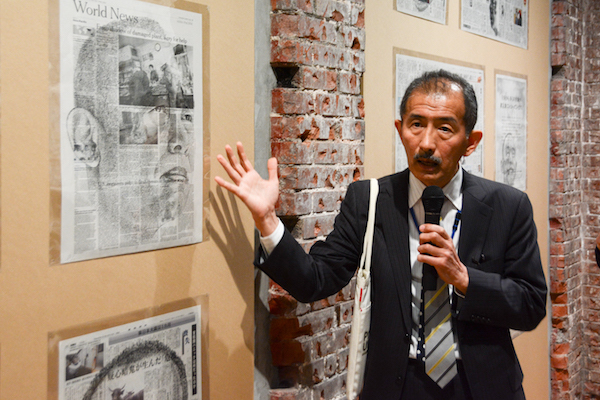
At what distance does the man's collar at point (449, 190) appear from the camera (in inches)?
73.2

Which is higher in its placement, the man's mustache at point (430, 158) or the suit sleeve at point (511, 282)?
the man's mustache at point (430, 158)

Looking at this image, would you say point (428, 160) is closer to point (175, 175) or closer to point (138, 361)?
point (175, 175)

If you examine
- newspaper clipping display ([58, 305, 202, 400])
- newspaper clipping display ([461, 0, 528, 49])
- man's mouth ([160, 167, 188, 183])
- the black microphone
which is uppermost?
newspaper clipping display ([461, 0, 528, 49])

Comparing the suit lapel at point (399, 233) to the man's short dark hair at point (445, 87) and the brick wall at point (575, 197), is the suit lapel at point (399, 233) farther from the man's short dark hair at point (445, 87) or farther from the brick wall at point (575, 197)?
the brick wall at point (575, 197)

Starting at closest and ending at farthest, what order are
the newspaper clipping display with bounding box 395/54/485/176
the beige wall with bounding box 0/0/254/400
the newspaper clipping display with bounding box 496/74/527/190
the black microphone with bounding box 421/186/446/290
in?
the beige wall with bounding box 0/0/254/400
the black microphone with bounding box 421/186/446/290
the newspaper clipping display with bounding box 395/54/485/176
the newspaper clipping display with bounding box 496/74/527/190

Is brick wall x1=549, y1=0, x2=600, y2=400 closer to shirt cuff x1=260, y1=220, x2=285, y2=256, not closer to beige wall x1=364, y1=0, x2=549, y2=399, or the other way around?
beige wall x1=364, y1=0, x2=549, y2=399

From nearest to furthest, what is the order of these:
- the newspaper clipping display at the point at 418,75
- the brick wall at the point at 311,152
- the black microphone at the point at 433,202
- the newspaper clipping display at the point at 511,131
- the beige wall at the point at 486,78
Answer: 1. the black microphone at the point at 433,202
2. the brick wall at the point at 311,152
3. the beige wall at the point at 486,78
4. the newspaper clipping display at the point at 418,75
5. the newspaper clipping display at the point at 511,131

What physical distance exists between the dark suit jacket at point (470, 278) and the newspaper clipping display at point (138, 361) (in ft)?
1.32

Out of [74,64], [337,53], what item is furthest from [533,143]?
[74,64]

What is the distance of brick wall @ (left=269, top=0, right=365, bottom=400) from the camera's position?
217 cm

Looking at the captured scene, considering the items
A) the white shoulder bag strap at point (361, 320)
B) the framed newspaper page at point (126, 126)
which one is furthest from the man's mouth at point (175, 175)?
the white shoulder bag strap at point (361, 320)

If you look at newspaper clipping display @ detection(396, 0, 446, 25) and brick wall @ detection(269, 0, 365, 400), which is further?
newspaper clipping display @ detection(396, 0, 446, 25)

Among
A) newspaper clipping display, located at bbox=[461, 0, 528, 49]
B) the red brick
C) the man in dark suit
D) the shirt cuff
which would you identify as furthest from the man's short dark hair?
newspaper clipping display, located at bbox=[461, 0, 528, 49]

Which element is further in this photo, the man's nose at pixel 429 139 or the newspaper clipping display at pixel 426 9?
the newspaper clipping display at pixel 426 9
